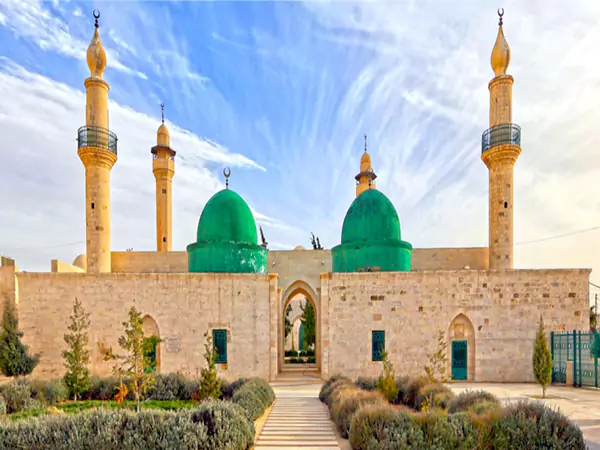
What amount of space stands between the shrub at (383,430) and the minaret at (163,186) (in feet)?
59.7

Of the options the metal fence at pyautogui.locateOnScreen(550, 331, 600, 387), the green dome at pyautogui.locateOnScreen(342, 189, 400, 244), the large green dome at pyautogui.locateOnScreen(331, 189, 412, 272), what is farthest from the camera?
the green dome at pyautogui.locateOnScreen(342, 189, 400, 244)

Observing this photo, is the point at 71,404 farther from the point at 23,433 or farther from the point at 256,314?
the point at 256,314

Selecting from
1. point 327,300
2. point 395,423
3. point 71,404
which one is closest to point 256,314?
point 327,300

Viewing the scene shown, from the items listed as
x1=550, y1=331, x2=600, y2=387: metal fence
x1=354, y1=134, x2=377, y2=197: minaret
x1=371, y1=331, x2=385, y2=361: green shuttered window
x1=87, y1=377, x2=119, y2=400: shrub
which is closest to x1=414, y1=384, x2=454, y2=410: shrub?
x1=371, y1=331, x2=385, y2=361: green shuttered window

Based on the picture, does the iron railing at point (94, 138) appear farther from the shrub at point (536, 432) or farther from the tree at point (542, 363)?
the tree at point (542, 363)

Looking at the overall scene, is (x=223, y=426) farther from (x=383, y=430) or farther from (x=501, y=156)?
(x=501, y=156)

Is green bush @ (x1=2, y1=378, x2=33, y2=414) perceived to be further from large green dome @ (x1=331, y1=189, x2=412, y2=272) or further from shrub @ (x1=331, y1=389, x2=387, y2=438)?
large green dome @ (x1=331, y1=189, x2=412, y2=272)

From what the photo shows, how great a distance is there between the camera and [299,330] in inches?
1253

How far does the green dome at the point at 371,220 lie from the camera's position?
15.4 metres

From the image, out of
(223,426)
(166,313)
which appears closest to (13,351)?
(166,313)

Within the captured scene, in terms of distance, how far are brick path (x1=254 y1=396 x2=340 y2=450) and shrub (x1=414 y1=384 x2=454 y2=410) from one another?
193 cm

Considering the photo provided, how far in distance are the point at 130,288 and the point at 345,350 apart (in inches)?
310

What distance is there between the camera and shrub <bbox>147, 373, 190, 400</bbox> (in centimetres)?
1017

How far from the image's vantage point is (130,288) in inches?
547
